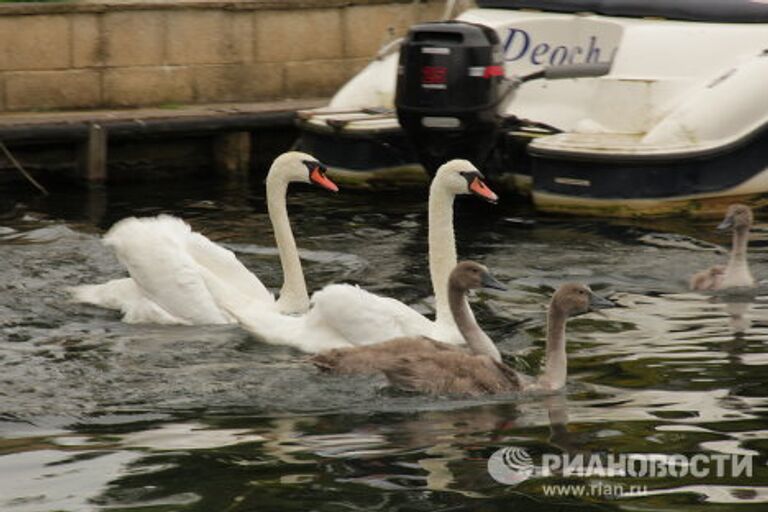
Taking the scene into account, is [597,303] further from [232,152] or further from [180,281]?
[232,152]

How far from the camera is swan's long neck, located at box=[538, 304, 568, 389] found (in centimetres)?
918

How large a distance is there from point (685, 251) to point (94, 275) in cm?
379

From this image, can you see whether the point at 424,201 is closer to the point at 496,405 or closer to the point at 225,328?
the point at 225,328

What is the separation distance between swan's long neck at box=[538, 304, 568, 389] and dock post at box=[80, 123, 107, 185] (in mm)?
7683

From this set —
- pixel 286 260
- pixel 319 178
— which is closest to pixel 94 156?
pixel 319 178

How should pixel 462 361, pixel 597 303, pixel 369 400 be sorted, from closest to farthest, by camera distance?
pixel 369 400 < pixel 462 361 < pixel 597 303

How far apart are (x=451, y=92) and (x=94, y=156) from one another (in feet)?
11.9

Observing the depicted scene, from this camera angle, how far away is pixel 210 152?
1750 centimetres

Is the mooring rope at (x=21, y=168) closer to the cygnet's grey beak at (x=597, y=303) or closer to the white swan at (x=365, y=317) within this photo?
the white swan at (x=365, y=317)

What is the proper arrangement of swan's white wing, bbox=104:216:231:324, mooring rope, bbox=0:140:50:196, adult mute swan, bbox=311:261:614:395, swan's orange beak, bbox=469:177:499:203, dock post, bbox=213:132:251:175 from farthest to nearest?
dock post, bbox=213:132:251:175 → mooring rope, bbox=0:140:50:196 → swan's orange beak, bbox=469:177:499:203 → swan's white wing, bbox=104:216:231:324 → adult mute swan, bbox=311:261:614:395

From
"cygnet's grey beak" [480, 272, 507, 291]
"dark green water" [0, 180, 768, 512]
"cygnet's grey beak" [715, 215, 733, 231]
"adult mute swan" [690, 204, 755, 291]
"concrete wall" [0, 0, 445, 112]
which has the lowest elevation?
"dark green water" [0, 180, 768, 512]

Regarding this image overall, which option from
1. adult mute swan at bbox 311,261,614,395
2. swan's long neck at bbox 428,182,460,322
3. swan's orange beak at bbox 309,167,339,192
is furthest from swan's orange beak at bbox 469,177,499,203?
adult mute swan at bbox 311,261,614,395

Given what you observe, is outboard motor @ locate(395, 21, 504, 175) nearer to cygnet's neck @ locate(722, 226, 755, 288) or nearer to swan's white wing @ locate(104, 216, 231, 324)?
cygnet's neck @ locate(722, 226, 755, 288)

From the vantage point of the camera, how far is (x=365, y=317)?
9.70 metres
